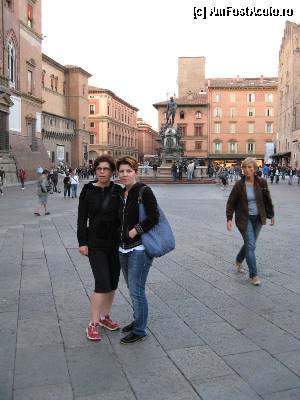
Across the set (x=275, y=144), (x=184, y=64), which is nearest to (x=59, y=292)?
(x=275, y=144)

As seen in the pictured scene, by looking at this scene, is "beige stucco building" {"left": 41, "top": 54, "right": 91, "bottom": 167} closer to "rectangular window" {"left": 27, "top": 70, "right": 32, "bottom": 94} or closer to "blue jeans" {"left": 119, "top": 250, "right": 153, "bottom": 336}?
"rectangular window" {"left": 27, "top": 70, "right": 32, "bottom": 94}

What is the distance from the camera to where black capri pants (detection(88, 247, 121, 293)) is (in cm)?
450

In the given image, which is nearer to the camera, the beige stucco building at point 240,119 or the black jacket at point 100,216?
the black jacket at point 100,216

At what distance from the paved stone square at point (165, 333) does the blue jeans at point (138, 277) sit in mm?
212

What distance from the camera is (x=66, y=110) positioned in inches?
2803

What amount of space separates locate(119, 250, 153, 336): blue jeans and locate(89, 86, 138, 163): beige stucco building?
81347 mm

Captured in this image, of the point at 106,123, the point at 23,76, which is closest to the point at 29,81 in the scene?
the point at 23,76

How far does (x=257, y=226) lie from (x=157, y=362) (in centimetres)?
321

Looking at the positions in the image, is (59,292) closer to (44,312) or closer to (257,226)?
(44,312)

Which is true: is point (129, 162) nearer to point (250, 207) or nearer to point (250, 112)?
point (250, 207)

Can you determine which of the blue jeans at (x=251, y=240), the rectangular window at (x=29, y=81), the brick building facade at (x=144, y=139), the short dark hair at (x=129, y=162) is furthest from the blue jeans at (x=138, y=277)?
the brick building facade at (x=144, y=139)

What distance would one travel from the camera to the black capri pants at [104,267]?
450cm

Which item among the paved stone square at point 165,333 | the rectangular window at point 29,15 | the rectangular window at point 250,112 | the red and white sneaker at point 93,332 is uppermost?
the rectangular window at point 29,15

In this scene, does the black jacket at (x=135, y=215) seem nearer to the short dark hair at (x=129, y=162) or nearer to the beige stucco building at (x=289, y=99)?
the short dark hair at (x=129, y=162)
